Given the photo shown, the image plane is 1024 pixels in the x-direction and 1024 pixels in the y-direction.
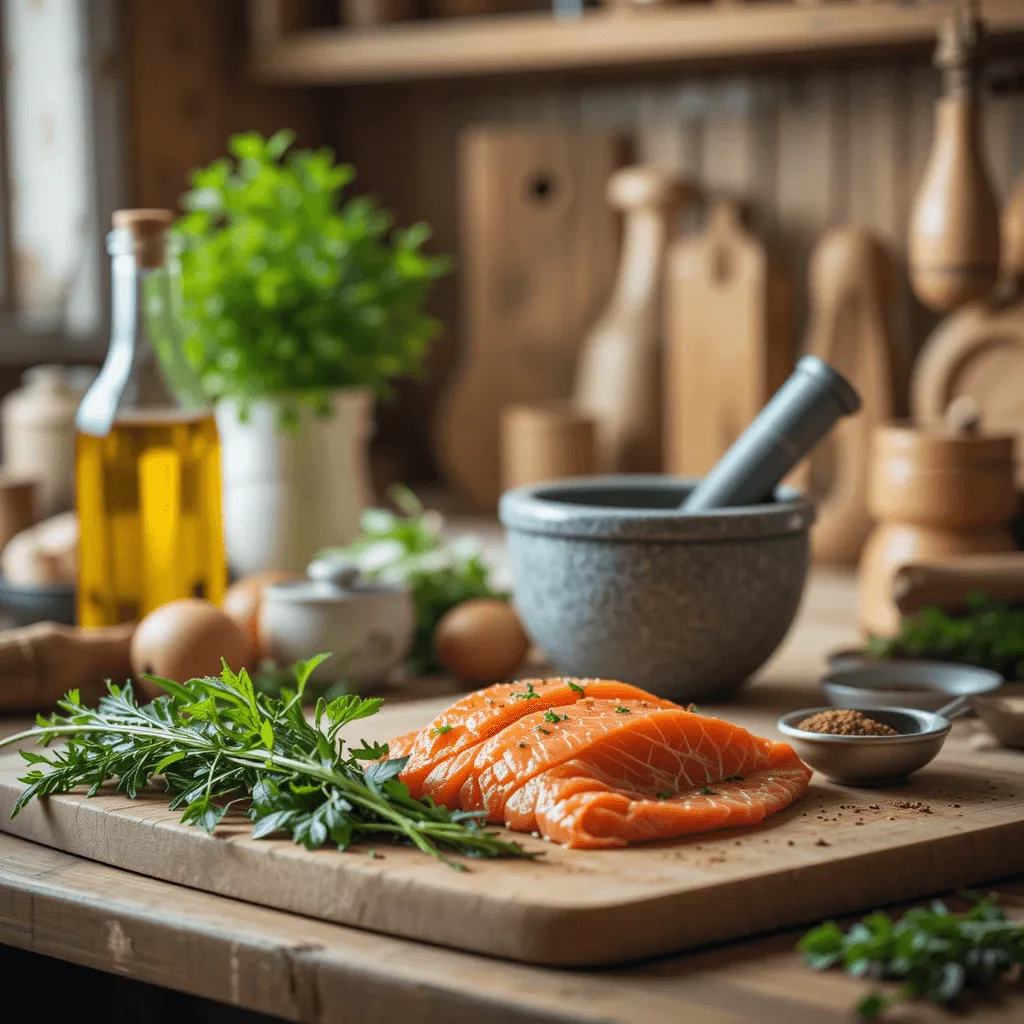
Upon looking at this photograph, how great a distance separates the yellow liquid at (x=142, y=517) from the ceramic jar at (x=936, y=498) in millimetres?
604

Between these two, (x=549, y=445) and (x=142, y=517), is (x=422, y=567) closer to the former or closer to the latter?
(x=142, y=517)

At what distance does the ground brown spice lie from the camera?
1.00 metres

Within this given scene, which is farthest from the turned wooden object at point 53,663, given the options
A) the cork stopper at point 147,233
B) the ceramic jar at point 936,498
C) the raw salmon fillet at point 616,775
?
the ceramic jar at point 936,498

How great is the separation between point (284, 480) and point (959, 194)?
735 millimetres

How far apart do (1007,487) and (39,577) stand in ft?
2.93

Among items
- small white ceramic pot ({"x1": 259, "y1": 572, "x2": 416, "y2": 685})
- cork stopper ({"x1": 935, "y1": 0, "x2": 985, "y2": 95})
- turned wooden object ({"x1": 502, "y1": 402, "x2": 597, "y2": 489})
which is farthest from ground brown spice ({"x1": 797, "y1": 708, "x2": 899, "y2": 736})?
turned wooden object ({"x1": 502, "y1": 402, "x2": 597, "y2": 489})

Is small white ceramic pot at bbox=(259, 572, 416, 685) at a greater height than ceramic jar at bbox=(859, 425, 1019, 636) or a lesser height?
lesser

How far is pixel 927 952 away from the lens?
711mm

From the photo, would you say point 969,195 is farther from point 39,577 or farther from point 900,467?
point 39,577

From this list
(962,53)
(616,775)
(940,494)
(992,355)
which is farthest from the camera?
(992,355)

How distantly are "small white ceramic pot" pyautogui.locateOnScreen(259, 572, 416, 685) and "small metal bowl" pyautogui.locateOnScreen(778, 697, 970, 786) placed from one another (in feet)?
1.31

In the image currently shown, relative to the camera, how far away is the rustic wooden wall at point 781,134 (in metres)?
2.16

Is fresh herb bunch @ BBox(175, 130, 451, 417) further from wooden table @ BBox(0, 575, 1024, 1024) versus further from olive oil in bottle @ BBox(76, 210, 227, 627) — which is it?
wooden table @ BBox(0, 575, 1024, 1024)

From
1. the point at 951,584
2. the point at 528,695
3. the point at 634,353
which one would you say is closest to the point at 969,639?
the point at 951,584
